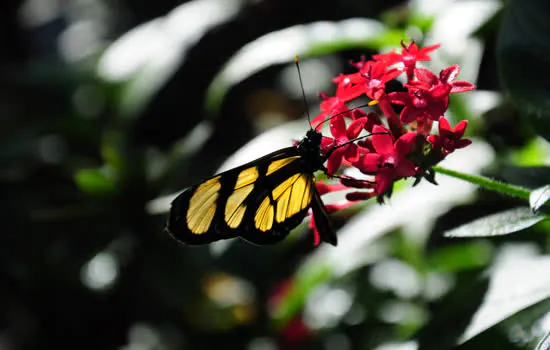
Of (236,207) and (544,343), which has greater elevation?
(236,207)

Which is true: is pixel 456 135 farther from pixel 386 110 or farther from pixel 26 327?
pixel 26 327

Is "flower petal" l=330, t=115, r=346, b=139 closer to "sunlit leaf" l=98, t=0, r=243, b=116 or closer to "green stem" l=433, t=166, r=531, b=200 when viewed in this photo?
"green stem" l=433, t=166, r=531, b=200

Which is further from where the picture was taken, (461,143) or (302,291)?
(302,291)

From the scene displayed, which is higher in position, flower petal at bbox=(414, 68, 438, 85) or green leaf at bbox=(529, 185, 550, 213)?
flower petal at bbox=(414, 68, 438, 85)

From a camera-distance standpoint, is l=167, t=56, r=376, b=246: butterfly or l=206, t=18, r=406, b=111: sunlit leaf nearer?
l=167, t=56, r=376, b=246: butterfly

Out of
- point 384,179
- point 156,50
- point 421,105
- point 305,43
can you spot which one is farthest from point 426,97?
point 156,50

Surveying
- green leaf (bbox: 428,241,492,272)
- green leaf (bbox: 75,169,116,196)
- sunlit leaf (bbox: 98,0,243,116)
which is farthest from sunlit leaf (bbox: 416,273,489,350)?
sunlit leaf (bbox: 98,0,243,116)

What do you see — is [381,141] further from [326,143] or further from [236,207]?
[236,207]

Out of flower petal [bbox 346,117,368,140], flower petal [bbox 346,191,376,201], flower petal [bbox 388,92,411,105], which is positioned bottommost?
flower petal [bbox 346,191,376,201]
